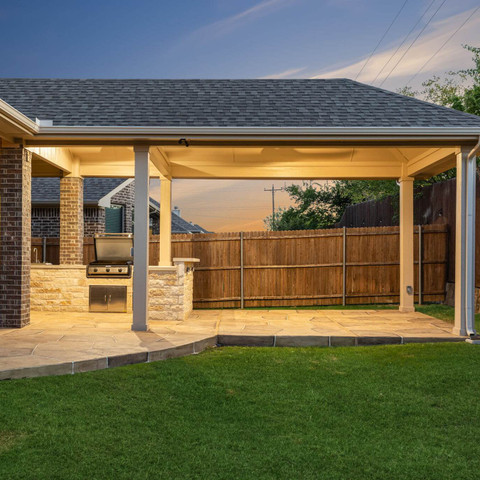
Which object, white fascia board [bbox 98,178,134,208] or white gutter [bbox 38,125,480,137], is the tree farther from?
white gutter [bbox 38,125,480,137]

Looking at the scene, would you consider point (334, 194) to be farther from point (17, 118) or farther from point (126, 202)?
point (17, 118)

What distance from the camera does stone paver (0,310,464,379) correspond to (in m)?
5.64

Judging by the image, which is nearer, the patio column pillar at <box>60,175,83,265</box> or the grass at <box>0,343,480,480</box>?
the grass at <box>0,343,480,480</box>

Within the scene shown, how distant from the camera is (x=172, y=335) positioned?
23.6 feet

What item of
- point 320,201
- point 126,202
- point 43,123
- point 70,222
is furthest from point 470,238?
point 320,201

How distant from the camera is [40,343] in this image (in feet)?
21.1

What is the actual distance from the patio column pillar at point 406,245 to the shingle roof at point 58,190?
30.0 ft

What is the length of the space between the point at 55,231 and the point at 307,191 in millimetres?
11934

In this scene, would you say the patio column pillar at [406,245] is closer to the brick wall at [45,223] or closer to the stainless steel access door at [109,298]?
the stainless steel access door at [109,298]

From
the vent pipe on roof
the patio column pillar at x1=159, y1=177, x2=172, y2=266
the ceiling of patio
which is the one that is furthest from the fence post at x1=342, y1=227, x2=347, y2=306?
the vent pipe on roof

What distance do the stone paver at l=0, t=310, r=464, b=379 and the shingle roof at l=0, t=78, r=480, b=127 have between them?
316 centimetres

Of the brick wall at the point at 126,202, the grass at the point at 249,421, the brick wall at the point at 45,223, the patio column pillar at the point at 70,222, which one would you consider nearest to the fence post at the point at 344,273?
the grass at the point at 249,421

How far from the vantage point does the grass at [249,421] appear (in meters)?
3.30

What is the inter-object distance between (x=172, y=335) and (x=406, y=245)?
18.9 feet
